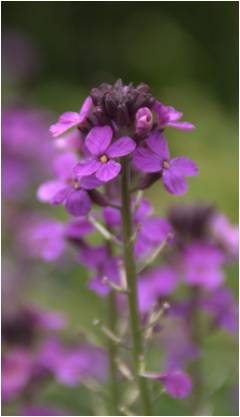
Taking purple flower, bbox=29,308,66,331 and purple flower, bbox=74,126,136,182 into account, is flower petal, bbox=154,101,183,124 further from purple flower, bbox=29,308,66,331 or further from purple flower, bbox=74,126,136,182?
purple flower, bbox=29,308,66,331

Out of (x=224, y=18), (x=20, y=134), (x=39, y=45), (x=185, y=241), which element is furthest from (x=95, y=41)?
(x=185, y=241)

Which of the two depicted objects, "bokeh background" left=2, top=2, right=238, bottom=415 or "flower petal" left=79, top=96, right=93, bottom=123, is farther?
"bokeh background" left=2, top=2, right=238, bottom=415

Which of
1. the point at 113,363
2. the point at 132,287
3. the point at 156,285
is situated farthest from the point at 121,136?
the point at 156,285

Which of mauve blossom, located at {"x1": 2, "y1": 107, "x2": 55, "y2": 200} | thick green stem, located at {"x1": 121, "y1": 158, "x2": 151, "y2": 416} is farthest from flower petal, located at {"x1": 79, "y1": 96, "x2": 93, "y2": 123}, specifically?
mauve blossom, located at {"x1": 2, "y1": 107, "x2": 55, "y2": 200}

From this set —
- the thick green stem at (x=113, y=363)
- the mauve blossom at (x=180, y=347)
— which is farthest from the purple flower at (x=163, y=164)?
the mauve blossom at (x=180, y=347)

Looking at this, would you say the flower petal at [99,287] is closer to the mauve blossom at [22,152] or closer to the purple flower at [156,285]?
the purple flower at [156,285]

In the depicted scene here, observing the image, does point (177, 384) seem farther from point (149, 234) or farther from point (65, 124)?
point (65, 124)
